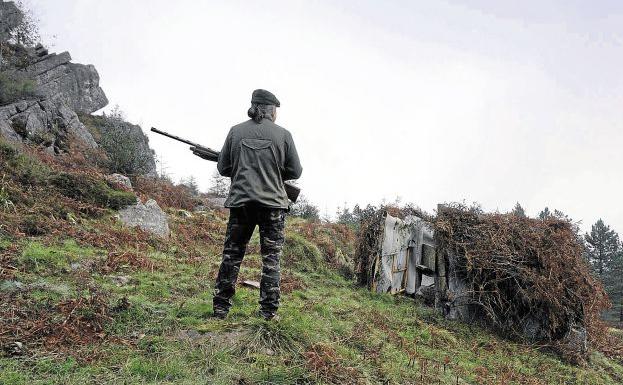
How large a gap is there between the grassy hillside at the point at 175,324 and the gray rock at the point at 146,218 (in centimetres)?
42

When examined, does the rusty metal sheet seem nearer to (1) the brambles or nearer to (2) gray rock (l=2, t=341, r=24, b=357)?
(1) the brambles

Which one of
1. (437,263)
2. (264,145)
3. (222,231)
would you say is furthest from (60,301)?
(222,231)

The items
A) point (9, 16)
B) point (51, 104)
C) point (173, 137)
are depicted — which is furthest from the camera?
point (9, 16)

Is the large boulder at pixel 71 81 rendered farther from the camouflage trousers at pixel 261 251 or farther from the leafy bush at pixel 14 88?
the camouflage trousers at pixel 261 251

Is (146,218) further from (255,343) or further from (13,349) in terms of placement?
(255,343)

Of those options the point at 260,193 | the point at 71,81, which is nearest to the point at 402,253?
the point at 260,193

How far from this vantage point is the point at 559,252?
26.4 feet

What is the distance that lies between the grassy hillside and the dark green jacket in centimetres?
131

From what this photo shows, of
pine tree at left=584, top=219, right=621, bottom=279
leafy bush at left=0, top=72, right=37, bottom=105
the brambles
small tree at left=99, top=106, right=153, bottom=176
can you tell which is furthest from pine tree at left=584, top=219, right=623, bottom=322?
leafy bush at left=0, top=72, right=37, bottom=105

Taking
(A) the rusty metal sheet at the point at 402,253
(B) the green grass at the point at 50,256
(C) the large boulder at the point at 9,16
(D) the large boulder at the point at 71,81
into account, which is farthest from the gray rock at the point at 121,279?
(C) the large boulder at the point at 9,16

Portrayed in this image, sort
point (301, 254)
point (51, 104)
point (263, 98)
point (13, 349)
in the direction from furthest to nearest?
point (51, 104), point (301, 254), point (263, 98), point (13, 349)

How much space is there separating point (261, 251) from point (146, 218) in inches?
268

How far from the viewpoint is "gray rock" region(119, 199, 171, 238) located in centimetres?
1016

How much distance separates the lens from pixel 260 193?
4.57m
